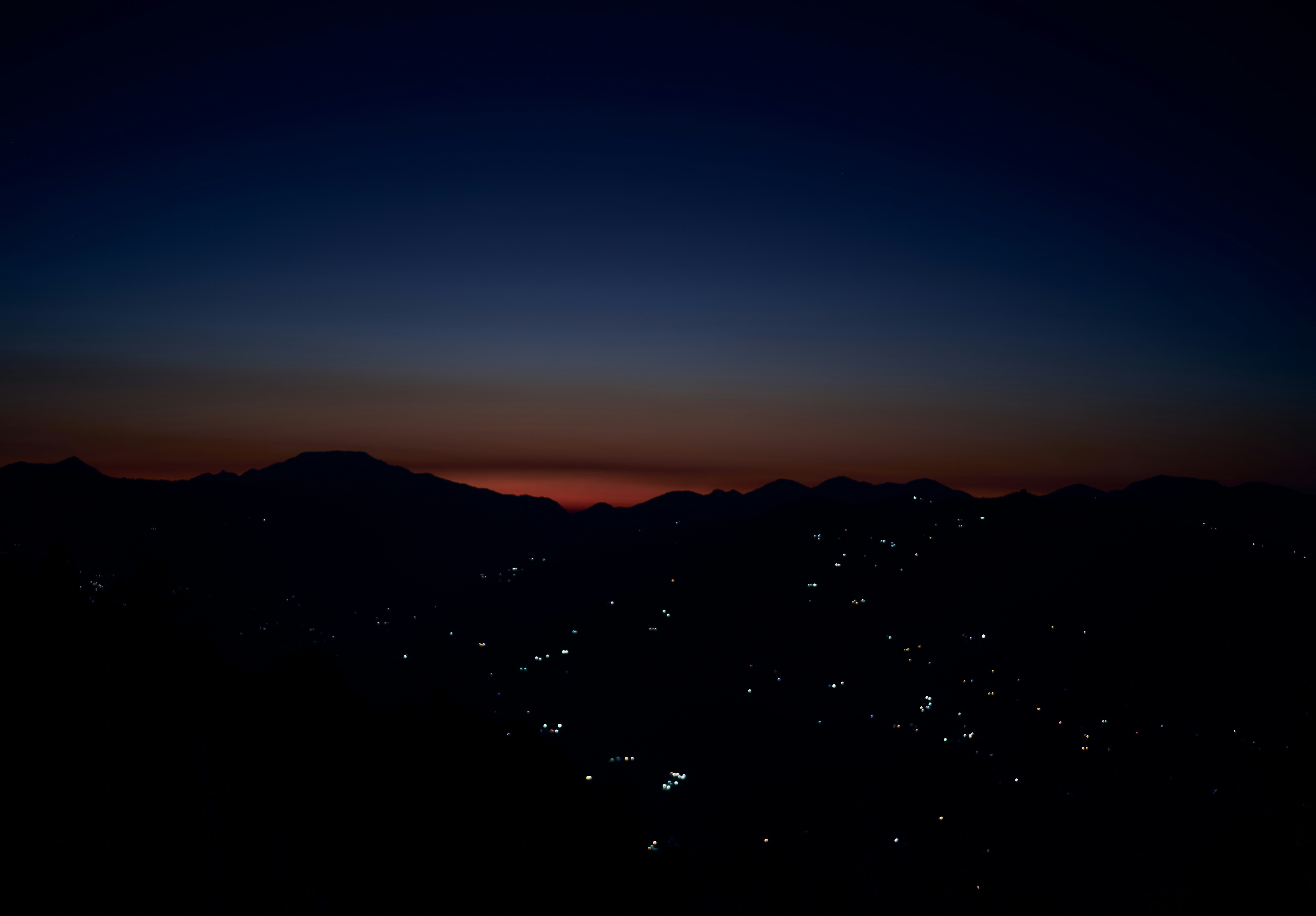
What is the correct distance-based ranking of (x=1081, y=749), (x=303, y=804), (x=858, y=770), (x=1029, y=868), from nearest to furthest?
1. (x=303, y=804)
2. (x=1029, y=868)
3. (x=858, y=770)
4. (x=1081, y=749)

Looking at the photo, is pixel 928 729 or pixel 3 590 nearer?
pixel 3 590

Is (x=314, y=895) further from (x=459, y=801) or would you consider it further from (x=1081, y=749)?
(x=1081, y=749)

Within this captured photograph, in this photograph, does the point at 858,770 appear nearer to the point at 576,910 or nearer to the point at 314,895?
the point at 576,910

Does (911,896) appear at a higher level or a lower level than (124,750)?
lower

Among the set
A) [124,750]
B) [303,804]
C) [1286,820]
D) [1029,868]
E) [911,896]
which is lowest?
[1029,868]

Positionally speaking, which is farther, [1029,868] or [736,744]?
[736,744]

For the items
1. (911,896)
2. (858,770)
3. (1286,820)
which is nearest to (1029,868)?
(858,770)

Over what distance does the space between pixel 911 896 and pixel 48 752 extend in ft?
197

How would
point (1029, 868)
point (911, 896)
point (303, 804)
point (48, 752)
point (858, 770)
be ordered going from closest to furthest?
point (48, 752) → point (303, 804) → point (911, 896) → point (1029, 868) → point (858, 770)

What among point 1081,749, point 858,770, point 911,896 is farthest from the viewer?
point 1081,749

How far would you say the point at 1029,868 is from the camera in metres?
138

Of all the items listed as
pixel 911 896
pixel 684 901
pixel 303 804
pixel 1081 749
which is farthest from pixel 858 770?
pixel 303 804

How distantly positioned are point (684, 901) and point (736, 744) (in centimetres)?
14983

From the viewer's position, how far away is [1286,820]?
19.2 meters
